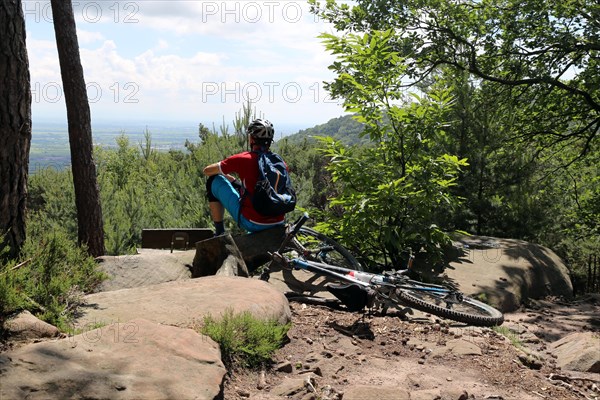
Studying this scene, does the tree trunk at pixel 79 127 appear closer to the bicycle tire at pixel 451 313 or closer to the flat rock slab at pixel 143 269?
the flat rock slab at pixel 143 269

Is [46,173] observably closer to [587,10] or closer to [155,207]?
[155,207]

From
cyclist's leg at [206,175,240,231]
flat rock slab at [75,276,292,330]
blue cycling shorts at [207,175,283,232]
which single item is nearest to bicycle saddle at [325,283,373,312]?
flat rock slab at [75,276,292,330]

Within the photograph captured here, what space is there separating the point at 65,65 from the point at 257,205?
3505 mm

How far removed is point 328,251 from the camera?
7.28 meters

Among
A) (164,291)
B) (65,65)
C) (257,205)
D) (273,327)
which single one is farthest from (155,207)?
(273,327)

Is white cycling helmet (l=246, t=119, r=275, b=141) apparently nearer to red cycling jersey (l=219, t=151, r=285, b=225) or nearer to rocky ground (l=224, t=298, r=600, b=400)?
red cycling jersey (l=219, t=151, r=285, b=225)

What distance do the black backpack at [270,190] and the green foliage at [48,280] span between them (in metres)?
2.01

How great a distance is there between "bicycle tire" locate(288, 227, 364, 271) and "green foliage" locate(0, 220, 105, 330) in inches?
94.3

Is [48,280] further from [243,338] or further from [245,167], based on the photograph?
[245,167]

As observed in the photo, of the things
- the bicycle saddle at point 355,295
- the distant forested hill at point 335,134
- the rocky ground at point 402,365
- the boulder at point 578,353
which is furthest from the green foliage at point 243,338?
the distant forested hill at point 335,134

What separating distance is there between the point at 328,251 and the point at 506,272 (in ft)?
11.3

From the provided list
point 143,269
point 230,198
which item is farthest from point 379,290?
point 143,269

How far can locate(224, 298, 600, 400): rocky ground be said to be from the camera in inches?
161

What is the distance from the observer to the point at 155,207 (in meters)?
11.2
